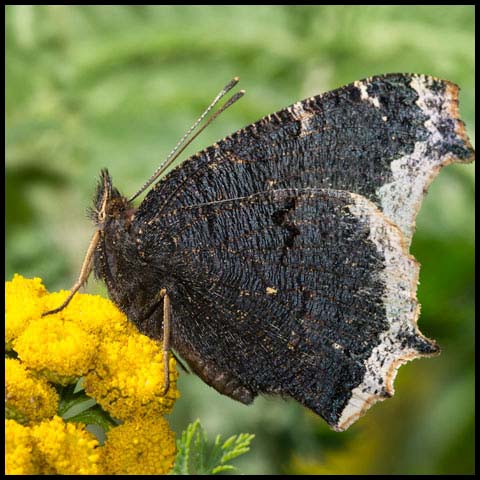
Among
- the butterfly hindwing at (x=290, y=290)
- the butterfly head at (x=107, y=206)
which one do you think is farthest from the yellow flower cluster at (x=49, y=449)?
the butterfly head at (x=107, y=206)

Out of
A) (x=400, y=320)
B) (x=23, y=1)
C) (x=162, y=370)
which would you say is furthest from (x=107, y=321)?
(x=23, y=1)

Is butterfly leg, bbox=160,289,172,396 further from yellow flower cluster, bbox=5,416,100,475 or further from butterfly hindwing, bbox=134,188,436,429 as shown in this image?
yellow flower cluster, bbox=5,416,100,475

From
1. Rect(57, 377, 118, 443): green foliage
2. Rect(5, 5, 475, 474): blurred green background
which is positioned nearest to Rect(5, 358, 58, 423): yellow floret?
Rect(57, 377, 118, 443): green foliage

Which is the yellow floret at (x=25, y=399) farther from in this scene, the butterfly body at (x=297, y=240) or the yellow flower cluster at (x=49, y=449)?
the butterfly body at (x=297, y=240)

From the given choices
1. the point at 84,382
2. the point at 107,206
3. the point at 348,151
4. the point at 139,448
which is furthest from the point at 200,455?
the point at 348,151

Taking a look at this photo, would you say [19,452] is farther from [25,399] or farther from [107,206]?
[107,206]
